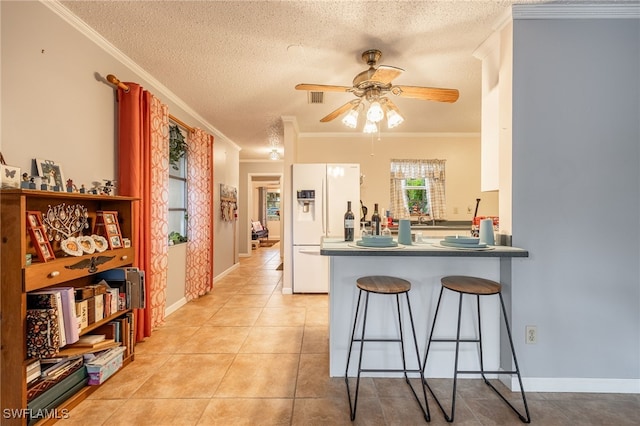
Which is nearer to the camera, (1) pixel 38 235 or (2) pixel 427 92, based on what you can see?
(1) pixel 38 235

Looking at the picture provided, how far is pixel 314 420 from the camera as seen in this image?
1.61m

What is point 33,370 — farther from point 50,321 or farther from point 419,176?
point 419,176

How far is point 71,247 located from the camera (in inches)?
69.5

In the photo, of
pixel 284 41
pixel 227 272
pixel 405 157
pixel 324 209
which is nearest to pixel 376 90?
pixel 284 41

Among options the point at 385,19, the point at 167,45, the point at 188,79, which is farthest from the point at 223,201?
the point at 385,19

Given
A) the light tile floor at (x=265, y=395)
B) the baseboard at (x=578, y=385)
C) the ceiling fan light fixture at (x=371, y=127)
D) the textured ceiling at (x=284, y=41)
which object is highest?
the textured ceiling at (x=284, y=41)

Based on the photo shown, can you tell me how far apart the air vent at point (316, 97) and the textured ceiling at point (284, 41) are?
7 centimetres

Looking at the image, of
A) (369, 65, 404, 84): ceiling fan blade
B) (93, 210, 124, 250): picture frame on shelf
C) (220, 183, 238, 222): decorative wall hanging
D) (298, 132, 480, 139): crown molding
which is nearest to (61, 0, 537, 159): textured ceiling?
(369, 65, 404, 84): ceiling fan blade

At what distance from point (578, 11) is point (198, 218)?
13.7 feet

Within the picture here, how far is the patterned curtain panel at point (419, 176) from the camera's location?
4.94 meters

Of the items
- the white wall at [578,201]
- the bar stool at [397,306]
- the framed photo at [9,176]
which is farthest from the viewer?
the white wall at [578,201]

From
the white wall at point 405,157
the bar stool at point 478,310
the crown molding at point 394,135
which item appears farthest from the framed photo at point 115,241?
the crown molding at point 394,135

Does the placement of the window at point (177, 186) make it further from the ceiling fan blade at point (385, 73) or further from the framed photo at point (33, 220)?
the ceiling fan blade at point (385, 73)

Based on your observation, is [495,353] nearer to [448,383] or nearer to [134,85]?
[448,383]
